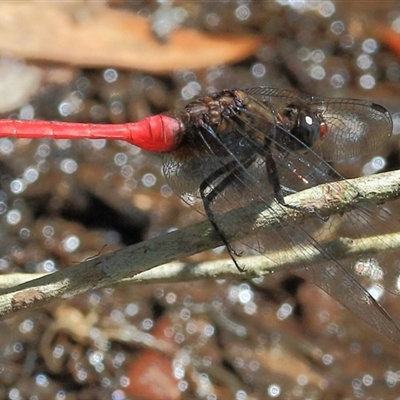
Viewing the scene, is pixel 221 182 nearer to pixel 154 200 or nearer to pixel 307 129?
pixel 307 129

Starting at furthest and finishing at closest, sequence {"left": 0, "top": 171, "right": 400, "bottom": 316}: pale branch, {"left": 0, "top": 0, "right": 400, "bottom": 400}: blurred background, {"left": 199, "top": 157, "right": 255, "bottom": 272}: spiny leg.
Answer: {"left": 0, "top": 0, "right": 400, "bottom": 400}: blurred background < {"left": 199, "top": 157, "right": 255, "bottom": 272}: spiny leg < {"left": 0, "top": 171, "right": 400, "bottom": 316}: pale branch

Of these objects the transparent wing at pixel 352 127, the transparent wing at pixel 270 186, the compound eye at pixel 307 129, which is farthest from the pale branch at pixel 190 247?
the transparent wing at pixel 352 127

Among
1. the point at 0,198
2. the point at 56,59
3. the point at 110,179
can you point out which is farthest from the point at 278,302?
the point at 56,59

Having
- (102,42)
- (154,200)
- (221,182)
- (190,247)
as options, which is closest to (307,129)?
(221,182)

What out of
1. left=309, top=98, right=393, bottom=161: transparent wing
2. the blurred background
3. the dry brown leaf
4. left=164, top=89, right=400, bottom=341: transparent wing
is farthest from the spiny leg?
the dry brown leaf

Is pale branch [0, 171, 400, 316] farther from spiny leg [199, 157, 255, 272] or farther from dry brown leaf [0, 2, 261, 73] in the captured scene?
dry brown leaf [0, 2, 261, 73]

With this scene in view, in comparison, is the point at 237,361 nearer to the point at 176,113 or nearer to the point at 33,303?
the point at 176,113

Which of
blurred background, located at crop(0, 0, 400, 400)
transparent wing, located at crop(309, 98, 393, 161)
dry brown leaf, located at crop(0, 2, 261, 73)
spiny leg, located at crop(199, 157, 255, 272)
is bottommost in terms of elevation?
blurred background, located at crop(0, 0, 400, 400)
